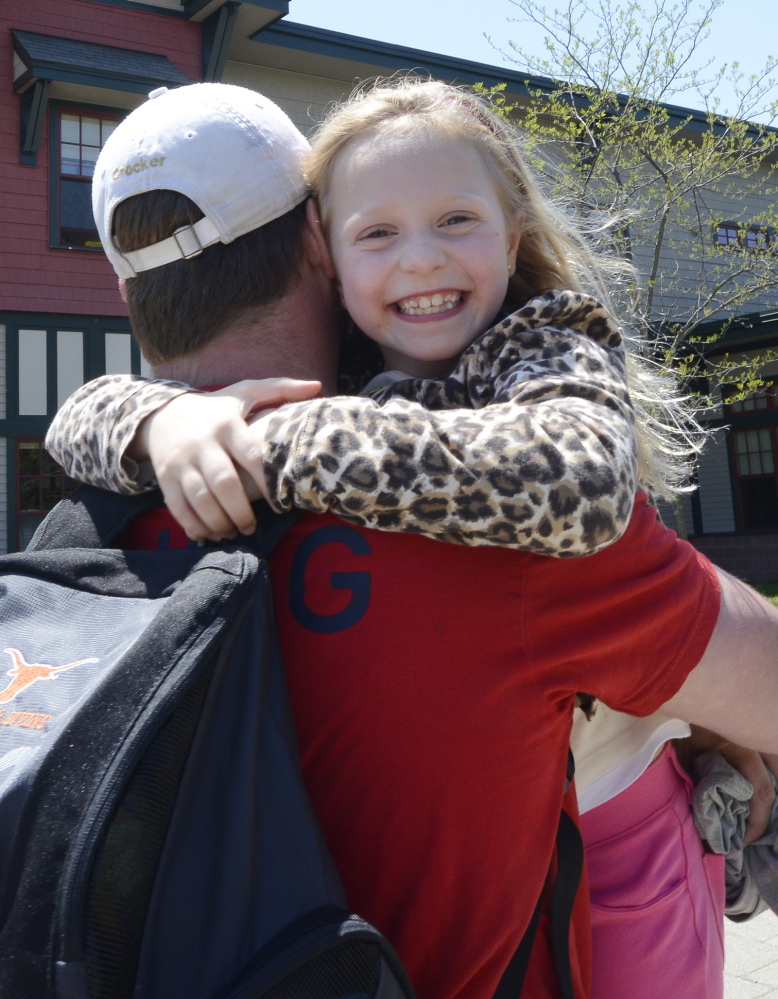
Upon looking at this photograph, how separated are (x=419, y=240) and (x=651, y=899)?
1.20 m

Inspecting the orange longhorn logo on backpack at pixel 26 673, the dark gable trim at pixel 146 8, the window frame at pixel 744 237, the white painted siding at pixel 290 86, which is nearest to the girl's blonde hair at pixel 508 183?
the orange longhorn logo on backpack at pixel 26 673

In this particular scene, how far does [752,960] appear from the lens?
155 inches

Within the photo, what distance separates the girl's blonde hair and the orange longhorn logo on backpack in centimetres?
102

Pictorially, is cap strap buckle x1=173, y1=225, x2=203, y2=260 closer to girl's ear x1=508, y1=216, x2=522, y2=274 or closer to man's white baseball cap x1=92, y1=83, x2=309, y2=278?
man's white baseball cap x1=92, y1=83, x2=309, y2=278

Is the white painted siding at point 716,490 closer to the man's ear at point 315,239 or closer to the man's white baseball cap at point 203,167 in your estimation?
the man's ear at point 315,239

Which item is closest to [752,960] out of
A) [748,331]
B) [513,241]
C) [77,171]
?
[513,241]

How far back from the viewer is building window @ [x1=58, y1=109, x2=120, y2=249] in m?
13.9

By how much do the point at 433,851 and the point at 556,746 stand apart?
208mm

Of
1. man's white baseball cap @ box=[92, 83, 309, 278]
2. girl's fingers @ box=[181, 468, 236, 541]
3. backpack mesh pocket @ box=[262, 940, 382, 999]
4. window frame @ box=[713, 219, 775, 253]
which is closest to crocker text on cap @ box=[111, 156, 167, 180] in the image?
man's white baseball cap @ box=[92, 83, 309, 278]

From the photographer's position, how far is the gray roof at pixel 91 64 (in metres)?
12.9

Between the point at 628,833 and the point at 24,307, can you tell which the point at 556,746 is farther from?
the point at 24,307

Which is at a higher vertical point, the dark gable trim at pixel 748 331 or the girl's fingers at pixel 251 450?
the dark gable trim at pixel 748 331

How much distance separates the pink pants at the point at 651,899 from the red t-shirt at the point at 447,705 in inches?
16.0

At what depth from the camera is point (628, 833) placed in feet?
5.31
